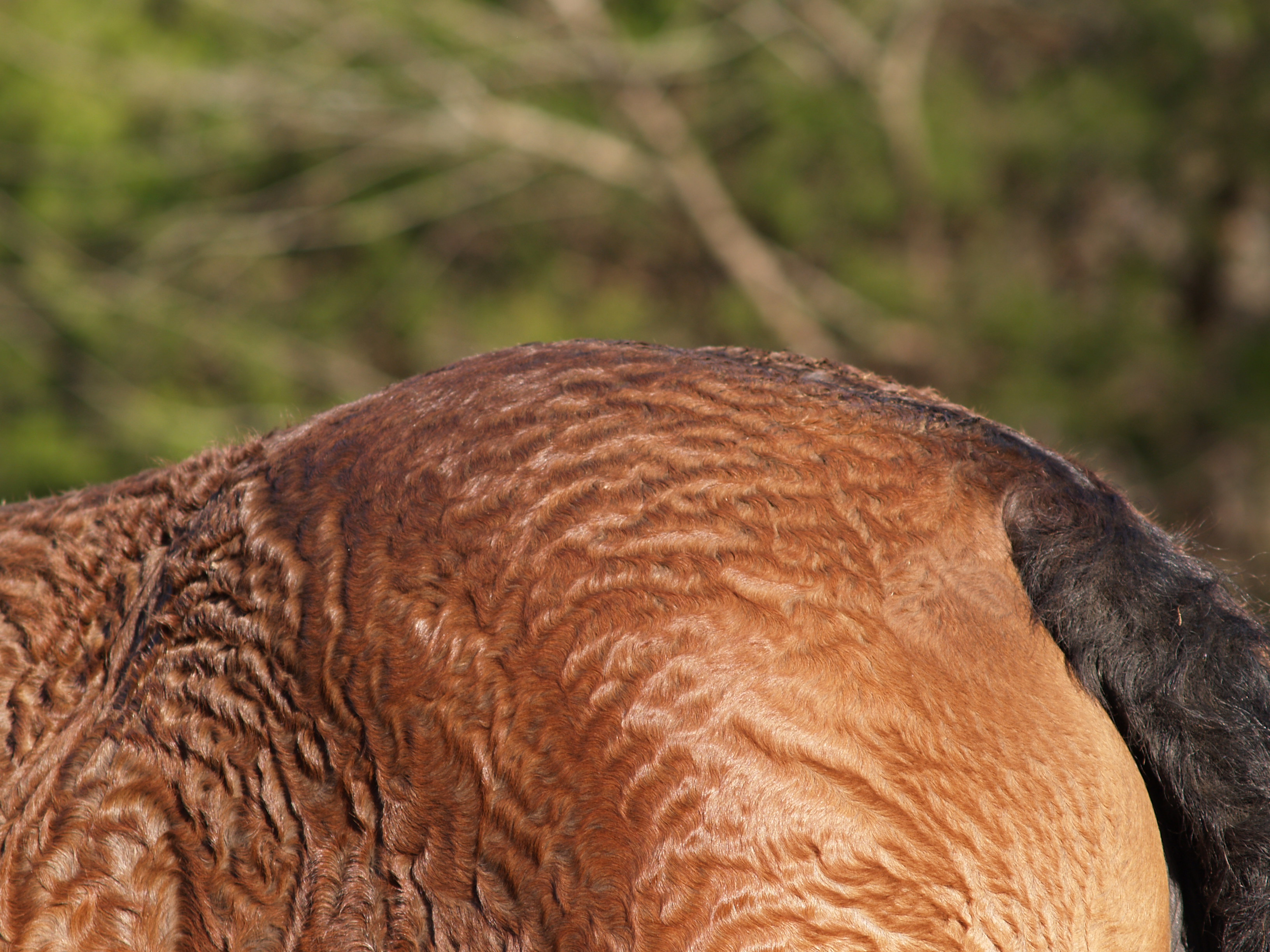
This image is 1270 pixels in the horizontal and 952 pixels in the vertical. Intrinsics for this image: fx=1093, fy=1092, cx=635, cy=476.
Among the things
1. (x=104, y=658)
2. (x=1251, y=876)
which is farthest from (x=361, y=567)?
(x=1251, y=876)

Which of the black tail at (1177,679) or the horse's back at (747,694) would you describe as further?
the black tail at (1177,679)

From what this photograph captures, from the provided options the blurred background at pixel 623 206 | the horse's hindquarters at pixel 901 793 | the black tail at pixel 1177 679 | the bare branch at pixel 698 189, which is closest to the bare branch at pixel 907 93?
the blurred background at pixel 623 206

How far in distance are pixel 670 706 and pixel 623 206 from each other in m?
11.5

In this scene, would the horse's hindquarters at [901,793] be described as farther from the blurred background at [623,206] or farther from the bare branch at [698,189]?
the bare branch at [698,189]

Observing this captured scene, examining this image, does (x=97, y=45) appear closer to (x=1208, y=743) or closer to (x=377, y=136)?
(x=377, y=136)

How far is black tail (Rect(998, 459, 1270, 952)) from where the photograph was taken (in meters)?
1.40

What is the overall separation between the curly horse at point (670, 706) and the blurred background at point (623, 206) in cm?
901

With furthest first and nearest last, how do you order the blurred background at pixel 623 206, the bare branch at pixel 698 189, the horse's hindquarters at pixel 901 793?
the bare branch at pixel 698 189, the blurred background at pixel 623 206, the horse's hindquarters at pixel 901 793

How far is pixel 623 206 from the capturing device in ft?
40.3

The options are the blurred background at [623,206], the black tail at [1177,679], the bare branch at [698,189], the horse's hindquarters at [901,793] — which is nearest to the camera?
the horse's hindquarters at [901,793]

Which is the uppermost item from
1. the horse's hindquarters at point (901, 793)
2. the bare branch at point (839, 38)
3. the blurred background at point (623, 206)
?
the bare branch at point (839, 38)

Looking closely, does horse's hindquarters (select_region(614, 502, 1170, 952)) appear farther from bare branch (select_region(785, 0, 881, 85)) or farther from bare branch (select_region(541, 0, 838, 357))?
bare branch (select_region(785, 0, 881, 85))

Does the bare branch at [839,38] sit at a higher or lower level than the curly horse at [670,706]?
higher

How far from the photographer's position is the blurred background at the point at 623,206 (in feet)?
33.2
